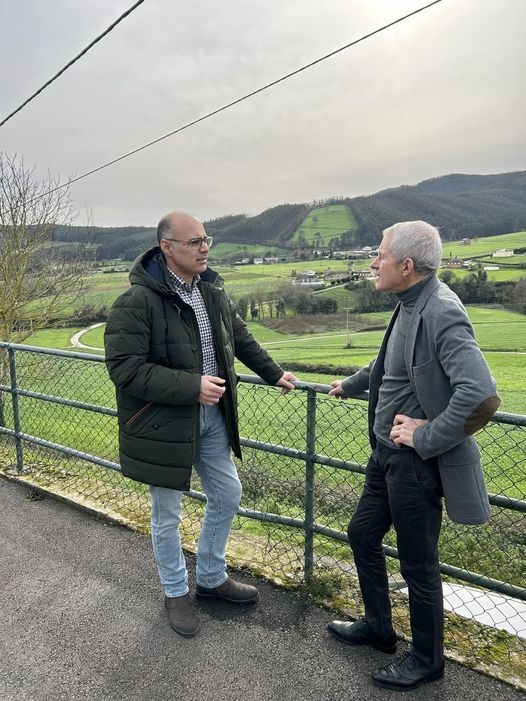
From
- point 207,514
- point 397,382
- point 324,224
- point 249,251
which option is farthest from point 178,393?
point 324,224

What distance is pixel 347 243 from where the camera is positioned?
70.9m

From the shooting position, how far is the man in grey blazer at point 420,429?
1749 millimetres

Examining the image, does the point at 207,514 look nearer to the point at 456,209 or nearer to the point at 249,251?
the point at 249,251

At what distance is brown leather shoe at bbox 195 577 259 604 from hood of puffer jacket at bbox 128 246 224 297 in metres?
1.59

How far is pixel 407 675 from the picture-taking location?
2.08 meters

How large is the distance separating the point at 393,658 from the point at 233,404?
137cm

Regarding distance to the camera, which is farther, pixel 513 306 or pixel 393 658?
pixel 513 306

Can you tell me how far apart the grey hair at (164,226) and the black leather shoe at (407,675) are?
2130 mm

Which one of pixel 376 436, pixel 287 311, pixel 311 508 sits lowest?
pixel 287 311

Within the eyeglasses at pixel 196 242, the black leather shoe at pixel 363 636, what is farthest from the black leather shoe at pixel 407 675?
the eyeglasses at pixel 196 242

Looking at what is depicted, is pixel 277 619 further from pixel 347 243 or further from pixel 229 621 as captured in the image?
pixel 347 243

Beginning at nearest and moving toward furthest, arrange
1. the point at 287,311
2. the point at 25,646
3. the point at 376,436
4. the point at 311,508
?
the point at 376,436 < the point at 25,646 < the point at 311,508 < the point at 287,311

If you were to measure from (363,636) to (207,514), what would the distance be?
94cm

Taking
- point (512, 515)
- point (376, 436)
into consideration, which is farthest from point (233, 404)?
point (512, 515)
